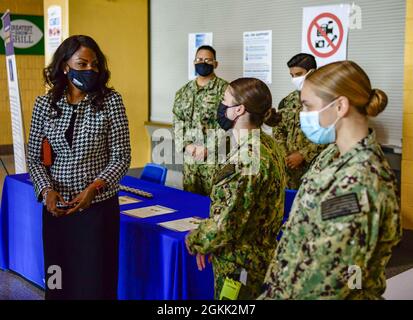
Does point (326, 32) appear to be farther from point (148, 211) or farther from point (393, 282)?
point (148, 211)

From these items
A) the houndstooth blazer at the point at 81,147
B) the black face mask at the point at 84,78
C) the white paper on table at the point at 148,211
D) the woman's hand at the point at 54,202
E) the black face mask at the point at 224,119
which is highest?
the black face mask at the point at 84,78

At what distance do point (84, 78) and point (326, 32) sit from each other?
10.3ft

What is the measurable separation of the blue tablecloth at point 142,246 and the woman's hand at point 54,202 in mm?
472

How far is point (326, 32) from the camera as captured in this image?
496 centimetres

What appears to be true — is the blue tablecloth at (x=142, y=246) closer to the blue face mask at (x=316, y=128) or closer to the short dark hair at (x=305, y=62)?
the blue face mask at (x=316, y=128)

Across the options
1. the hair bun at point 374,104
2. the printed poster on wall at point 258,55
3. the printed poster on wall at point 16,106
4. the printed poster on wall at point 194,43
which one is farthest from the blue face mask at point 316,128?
the printed poster on wall at point 194,43

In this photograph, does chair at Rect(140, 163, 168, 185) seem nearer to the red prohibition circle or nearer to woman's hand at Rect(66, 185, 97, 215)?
woman's hand at Rect(66, 185, 97, 215)

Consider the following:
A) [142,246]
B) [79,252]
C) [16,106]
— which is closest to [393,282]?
[142,246]

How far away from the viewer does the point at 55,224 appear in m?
2.35

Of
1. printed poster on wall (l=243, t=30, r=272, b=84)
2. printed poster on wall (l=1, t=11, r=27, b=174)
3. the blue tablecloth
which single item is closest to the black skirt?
the blue tablecloth

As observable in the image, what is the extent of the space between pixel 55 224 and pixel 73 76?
25.2 inches

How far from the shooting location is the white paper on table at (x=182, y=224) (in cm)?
262
